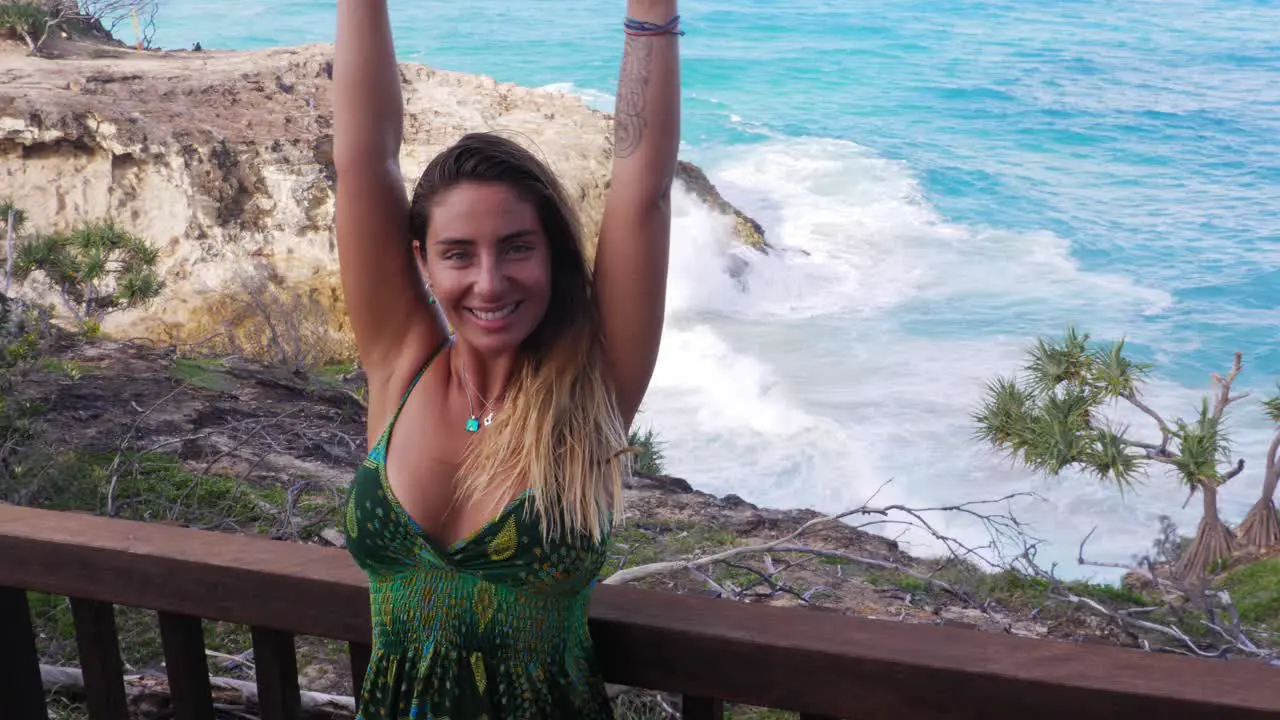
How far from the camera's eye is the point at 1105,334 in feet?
51.8

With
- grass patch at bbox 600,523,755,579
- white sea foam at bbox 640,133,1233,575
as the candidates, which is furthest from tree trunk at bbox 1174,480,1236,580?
grass patch at bbox 600,523,755,579

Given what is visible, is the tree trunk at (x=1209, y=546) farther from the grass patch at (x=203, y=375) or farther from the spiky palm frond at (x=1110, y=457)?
the grass patch at (x=203, y=375)

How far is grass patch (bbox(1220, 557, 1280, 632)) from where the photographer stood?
5.73 metres

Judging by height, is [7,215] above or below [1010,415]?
above

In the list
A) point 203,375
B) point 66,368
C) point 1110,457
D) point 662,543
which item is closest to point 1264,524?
point 1110,457

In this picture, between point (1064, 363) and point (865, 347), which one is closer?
point (1064, 363)

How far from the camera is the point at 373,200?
1.43m

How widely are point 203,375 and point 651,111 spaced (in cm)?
460

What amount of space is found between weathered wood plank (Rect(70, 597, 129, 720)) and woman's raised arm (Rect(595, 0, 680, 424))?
81cm

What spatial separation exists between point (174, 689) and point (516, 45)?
99.9 ft

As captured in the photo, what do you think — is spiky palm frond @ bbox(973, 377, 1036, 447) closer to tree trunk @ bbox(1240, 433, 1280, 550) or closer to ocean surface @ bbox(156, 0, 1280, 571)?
ocean surface @ bbox(156, 0, 1280, 571)

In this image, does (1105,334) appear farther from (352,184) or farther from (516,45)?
(516,45)

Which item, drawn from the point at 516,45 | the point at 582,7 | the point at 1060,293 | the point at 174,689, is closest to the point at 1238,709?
the point at 174,689

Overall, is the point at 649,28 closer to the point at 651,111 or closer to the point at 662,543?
the point at 651,111
